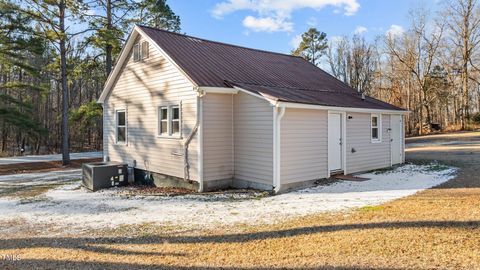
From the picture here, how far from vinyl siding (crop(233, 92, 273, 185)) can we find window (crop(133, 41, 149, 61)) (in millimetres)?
4050

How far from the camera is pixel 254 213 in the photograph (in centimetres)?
712

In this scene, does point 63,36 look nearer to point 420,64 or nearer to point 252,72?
point 252,72

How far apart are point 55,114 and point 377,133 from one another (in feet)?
118

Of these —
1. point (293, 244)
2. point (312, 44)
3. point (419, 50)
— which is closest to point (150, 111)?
point (293, 244)

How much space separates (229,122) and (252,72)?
2655 mm

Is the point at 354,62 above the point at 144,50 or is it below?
above

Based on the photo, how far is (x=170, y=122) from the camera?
11.0 m

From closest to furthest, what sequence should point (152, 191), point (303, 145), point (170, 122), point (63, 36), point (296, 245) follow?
1. point (296, 245)
2. point (303, 145)
3. point (152, 191)
4. point (170, 122)
5. point (63, 36)

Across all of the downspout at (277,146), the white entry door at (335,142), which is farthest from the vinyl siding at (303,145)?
the white entry door at (335,142)

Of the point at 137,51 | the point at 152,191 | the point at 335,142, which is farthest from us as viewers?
the point at 137,51

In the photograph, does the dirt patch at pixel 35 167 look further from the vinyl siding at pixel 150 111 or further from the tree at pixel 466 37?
the tree at pixel 466 37

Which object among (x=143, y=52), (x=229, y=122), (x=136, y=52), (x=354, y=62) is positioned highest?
(x=354, y=62)

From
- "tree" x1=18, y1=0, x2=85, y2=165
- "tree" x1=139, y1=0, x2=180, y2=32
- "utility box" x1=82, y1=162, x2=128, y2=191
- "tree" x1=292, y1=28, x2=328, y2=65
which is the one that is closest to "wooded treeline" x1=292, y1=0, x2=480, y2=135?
"tree" x1=292, y1=28, x2=328, y2=65

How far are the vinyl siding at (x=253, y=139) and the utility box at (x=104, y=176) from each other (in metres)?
4.34
